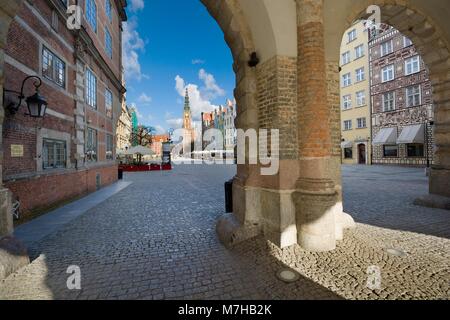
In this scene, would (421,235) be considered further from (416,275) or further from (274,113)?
(274,113)

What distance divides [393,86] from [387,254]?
2816 centimetres

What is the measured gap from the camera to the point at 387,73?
26.2 m

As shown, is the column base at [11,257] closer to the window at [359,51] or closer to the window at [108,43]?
the window at [108,43]

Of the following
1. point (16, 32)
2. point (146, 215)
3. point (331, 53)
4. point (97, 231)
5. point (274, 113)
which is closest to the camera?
point (274, 113)

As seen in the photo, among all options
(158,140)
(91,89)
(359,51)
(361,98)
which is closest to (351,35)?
(359,51)

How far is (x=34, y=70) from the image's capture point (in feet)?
24.3

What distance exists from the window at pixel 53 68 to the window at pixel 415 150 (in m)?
30.1

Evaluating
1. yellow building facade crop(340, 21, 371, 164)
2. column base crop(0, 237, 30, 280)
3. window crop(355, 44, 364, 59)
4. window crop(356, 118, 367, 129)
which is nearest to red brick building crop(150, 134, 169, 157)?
yellow building facade crop(340, 21, 371, 164)

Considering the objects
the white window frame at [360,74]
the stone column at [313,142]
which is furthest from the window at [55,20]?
the white window frame at [360,74]

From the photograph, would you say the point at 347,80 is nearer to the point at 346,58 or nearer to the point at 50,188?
the point at 346,58

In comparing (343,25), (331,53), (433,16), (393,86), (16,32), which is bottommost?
(331,53)

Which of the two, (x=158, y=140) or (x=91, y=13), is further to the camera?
(x=158, y=140)

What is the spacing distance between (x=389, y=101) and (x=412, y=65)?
13.3 ft

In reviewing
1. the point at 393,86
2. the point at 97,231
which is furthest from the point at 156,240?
the point at 393,86
